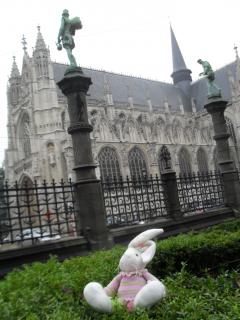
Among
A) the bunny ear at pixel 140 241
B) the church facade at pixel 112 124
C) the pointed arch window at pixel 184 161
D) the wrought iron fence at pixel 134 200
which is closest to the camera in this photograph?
the bunny ear at pixel 140 241

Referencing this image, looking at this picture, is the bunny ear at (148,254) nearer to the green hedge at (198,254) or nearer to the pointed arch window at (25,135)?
the green hedge at (198,254)

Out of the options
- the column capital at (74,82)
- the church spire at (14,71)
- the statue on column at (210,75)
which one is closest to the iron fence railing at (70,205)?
the column capital at (74,82)

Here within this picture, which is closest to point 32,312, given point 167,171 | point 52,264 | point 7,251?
point 52,264

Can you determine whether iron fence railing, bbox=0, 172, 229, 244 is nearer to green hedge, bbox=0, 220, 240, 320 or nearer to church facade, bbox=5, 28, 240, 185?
green hedge, bbox=0, 220, 240, 320

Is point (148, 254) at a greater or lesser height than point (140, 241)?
lesser

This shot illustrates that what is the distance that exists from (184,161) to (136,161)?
28.1 feet

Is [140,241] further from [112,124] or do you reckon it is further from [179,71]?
[179,71]

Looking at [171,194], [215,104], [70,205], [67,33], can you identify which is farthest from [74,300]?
[215,104]

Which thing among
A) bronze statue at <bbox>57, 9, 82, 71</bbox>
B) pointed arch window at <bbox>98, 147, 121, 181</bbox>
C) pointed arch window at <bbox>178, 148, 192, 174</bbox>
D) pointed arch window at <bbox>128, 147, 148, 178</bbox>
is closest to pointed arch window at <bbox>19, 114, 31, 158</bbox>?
pointed arch window at <bbox>98, 147, 121, 181</bbox>

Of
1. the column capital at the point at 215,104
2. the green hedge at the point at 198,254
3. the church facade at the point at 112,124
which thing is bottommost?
the green hedge at the point at 198,254

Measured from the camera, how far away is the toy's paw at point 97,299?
10.0 feet

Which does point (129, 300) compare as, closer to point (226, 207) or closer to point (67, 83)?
point (67, 83)

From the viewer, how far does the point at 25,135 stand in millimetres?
46750

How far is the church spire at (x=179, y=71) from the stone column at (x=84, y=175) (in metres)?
56.3
